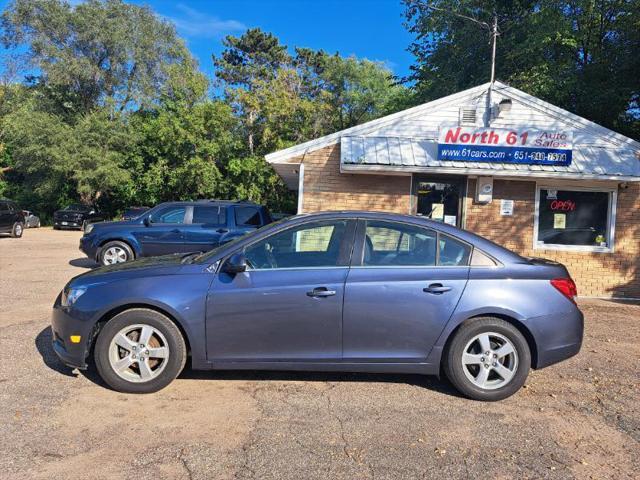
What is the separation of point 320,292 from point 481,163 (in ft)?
23.2

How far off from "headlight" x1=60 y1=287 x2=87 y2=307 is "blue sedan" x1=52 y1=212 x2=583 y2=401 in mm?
12

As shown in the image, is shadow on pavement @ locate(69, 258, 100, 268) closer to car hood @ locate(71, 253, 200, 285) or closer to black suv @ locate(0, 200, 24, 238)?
car hood @ locate(71, 253, 200, 285)

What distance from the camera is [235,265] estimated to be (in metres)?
4.27

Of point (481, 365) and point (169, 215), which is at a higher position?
point (169, 215)

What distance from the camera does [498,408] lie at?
4.30 metres

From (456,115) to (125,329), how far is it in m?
8.59

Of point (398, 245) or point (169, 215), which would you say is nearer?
point (398, 245)

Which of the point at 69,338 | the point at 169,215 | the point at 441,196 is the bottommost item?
the point at 69,338

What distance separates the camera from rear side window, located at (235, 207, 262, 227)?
1107 cm

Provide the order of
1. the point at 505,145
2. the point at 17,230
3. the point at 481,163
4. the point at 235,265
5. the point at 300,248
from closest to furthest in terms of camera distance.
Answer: the point at 235,265 → the point at 300,248 → the point at 481,163 → the point at 505,145 → the point at 17,230

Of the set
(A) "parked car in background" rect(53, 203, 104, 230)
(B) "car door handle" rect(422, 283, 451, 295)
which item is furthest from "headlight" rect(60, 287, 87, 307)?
(A) "parked car in background" rect(53, 203, 104, 230)

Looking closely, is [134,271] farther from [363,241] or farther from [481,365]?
[481,365]

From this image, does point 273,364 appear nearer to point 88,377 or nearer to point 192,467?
point 192,467

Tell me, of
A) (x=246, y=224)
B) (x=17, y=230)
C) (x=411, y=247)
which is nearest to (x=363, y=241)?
(x=411, y=247)
